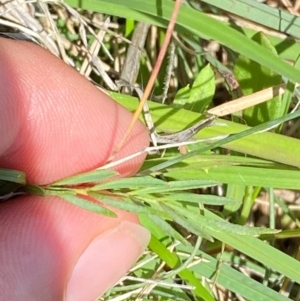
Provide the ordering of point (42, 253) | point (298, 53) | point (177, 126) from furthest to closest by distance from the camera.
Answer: point (298, 53) → point (177, 126) → point (42, 253)

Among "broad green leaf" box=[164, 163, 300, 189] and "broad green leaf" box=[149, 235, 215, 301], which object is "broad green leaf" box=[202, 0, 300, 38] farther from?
"broad green leaf" box=[149, 235, 215, 301]

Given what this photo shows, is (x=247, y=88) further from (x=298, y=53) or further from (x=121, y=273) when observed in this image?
(x=121, y=273)

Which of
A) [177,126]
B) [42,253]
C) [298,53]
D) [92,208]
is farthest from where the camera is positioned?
[298,53]

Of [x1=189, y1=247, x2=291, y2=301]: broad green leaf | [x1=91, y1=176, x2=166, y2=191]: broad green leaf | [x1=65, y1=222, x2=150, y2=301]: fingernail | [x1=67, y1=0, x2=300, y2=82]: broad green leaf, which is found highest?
[x1=67, y1=0, x2=300, y2=82]: broad green leaf

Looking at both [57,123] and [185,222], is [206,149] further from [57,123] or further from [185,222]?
[57,123]

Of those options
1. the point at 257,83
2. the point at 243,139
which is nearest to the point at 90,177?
the point at 243,139

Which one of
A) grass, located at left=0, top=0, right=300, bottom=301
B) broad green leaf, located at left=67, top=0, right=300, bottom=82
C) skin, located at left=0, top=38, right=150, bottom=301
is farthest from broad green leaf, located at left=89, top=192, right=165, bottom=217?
broad green leaf, located at left=67, top=0, right=300, bottom=82

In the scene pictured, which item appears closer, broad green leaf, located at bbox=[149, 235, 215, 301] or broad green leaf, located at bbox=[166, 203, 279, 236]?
broad green leaf, located at bbox=[166, 203, 279, 236]

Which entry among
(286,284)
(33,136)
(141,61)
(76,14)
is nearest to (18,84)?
(33,136)
